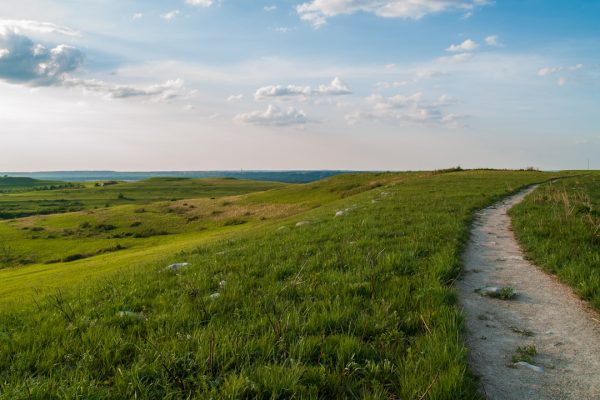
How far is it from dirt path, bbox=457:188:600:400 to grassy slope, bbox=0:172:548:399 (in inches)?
19.1

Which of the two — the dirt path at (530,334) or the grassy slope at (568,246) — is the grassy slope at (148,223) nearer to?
the grassy slope at (568,246)

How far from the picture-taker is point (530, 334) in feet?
21.6

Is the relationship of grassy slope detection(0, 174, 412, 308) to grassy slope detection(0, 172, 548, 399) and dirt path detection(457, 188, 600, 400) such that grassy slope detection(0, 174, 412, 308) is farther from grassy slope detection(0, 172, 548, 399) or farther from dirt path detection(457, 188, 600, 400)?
dirt path detection(457, 188, 600, 400)

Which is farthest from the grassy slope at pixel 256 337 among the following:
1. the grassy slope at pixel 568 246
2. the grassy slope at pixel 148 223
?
the grassy slope at pixel 148 223

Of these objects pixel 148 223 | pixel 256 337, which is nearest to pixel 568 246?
pixel 256 337

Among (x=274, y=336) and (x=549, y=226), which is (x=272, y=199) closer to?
(x=549, y=226)

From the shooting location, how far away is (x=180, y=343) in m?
5.70

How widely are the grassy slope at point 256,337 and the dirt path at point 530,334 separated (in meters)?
0.48

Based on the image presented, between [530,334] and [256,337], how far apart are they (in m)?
4.67

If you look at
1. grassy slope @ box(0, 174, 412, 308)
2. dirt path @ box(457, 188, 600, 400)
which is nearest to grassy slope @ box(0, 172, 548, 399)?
dirt path @ box(457, 188, 600, 400)

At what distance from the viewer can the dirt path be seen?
4973 millimetres

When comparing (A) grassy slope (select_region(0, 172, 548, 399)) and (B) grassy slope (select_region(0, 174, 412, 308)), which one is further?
(B) grassy slope (select_region(0, 174, 412, 308))

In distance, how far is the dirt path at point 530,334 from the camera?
497 centimetres

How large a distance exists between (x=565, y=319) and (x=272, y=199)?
285 ft
